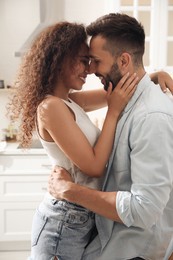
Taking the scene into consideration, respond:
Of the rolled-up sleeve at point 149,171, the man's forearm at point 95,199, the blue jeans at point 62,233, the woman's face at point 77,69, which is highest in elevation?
the woman's face at point 77,69

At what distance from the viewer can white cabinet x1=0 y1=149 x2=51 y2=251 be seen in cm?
323

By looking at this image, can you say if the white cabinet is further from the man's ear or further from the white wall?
the man's ear

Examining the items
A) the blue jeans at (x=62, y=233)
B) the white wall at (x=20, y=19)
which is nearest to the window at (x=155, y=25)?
the white wall at (x=20, y=19)

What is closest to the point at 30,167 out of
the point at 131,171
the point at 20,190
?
the point at 20,190

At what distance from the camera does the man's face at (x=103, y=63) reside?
1.35 metres

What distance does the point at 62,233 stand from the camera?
138cm

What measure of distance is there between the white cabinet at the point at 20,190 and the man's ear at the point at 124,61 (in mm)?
1959

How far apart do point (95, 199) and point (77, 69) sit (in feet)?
1.52

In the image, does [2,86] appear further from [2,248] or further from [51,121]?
[51,121]

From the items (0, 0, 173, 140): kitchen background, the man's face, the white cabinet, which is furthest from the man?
(0, 0, 173, 140): kitchen background

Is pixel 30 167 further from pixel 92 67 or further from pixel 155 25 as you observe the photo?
pixel 92 67

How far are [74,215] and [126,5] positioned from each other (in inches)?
87.0

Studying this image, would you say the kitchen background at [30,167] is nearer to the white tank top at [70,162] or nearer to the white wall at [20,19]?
the white wall at [20,19]

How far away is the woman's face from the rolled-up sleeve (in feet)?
1.14
